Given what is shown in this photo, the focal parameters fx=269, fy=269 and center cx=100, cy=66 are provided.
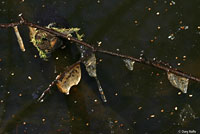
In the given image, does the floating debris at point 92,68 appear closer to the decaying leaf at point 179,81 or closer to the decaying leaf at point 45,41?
the decaying leaf at point 45,41

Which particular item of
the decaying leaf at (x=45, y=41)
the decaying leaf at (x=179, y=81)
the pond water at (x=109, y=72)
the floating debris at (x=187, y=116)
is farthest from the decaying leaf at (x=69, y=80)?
the floating debris at (x=187, y=116)

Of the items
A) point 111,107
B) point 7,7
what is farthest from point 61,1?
point 111,107

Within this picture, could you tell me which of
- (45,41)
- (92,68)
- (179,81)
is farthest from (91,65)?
(179,81)

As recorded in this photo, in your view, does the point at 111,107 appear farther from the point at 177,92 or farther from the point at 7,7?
the point at 7,7

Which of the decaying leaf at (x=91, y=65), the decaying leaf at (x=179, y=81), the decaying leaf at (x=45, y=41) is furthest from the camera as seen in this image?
the decaying leaf at (x=45, y=41)

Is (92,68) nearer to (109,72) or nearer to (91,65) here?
(91,65)

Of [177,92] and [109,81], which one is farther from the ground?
[109,81]
